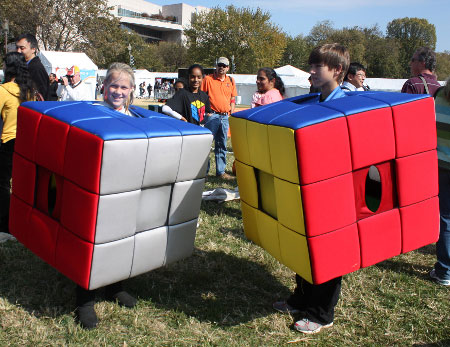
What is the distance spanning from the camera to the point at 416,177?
8.34ft

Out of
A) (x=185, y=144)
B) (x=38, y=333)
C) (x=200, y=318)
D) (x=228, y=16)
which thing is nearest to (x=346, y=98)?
(x=185, y=144)

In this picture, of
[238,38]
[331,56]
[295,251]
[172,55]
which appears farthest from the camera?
[172,55]

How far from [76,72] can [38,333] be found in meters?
6.41

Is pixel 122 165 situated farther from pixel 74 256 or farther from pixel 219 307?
pixel 219 307

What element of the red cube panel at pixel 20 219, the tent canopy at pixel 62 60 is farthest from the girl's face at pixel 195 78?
the tent canopy at pixel 62 60

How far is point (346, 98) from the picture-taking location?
2.45 metres

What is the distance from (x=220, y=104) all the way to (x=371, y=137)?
4.54 m

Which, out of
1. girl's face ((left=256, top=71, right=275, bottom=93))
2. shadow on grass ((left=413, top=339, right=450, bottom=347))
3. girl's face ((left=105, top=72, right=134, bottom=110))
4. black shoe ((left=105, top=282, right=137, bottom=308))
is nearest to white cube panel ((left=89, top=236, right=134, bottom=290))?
black shoe ((left=105, top=282, right=137, bottom=308))

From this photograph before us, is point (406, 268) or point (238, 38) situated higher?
point (238, 38)

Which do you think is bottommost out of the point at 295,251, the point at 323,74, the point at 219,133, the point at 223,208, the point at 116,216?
the point at 223,208

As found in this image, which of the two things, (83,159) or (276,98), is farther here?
(276,98)

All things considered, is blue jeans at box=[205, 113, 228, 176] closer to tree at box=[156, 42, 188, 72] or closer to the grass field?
the grass field

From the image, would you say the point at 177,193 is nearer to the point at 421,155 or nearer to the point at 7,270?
the point at 421,155

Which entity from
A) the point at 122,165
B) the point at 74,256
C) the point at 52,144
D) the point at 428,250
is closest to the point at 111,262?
the point at 74,256
